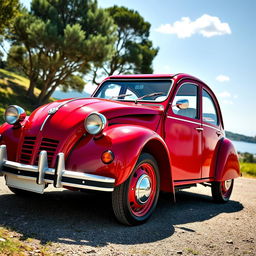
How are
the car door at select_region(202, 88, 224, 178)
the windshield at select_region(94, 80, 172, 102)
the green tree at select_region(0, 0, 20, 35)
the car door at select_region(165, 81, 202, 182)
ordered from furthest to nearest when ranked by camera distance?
1. the green tree at select_region(0, 0, 20, 35)
2. the car door at select_region(202, 88, 224, 178)
3. the windshield at select_region(94, 80, 172, 102)
4. the car door at select_region(165, 81, 202, 182)

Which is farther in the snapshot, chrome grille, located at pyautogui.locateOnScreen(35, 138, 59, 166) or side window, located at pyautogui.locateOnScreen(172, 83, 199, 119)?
side window, located at pyautogui.locateOnScreen(172, 83, 199, 119)

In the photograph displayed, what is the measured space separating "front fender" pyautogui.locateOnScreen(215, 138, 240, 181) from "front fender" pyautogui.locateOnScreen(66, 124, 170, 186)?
2670 mm

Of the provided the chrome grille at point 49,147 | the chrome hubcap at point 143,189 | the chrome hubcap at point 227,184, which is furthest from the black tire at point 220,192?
the chrome grille at point 49,147

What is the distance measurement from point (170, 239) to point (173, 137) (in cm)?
160

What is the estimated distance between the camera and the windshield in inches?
202

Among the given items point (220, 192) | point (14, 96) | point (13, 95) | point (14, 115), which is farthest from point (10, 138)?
point (13, 95)

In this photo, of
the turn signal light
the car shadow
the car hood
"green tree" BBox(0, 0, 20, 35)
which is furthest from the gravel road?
"green tree" BBox(0, 0, 20, 35)

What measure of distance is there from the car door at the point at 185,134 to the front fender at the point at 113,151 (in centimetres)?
111

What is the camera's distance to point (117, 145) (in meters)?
3.64

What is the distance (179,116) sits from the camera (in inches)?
200

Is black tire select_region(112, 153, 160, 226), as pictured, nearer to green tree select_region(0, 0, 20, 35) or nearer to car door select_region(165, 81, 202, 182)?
car door select_region(165, 81, 202, 182)

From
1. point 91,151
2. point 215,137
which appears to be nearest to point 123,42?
point 215,137

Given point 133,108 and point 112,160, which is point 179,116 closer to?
point 133,108

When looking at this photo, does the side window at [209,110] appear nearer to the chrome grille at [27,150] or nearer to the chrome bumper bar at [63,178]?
the chrome bumper bar at [63,178]
